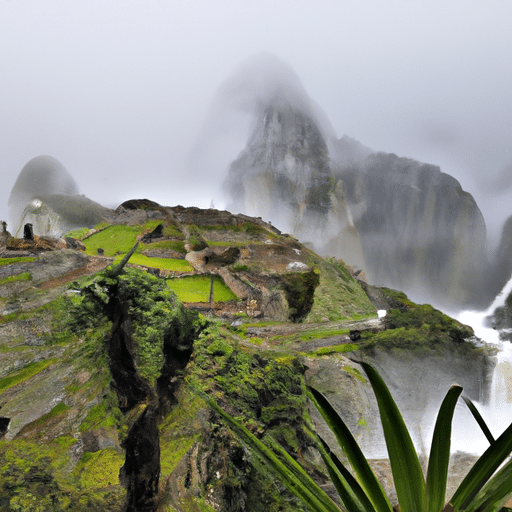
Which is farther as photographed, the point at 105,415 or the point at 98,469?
the point at 105,415

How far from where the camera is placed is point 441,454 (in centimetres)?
102

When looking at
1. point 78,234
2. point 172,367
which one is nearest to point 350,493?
point 172,367

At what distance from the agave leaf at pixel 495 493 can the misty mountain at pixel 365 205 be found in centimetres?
1629

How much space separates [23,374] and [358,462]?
4849mm

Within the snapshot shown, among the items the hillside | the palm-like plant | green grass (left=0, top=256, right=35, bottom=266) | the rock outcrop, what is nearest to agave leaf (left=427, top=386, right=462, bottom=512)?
the palm-like plant

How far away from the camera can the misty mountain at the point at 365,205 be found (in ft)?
53.7

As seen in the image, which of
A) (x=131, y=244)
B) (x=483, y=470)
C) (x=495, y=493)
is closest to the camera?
(x=495, y=493)

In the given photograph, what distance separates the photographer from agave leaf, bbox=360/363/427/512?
38.6 inches

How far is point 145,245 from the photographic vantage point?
8.11 m

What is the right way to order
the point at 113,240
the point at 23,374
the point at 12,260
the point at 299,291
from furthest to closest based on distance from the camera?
the point at 113,240 → the point at 299,291 → the point at 12,260 → the point at 23,374

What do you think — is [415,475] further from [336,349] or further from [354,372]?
[336,349]

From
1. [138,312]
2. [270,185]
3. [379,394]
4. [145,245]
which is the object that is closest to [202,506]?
[138,312]

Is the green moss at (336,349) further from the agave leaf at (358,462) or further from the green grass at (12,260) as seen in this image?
the green grass at (12,260)

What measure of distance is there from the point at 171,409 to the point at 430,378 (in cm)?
487
